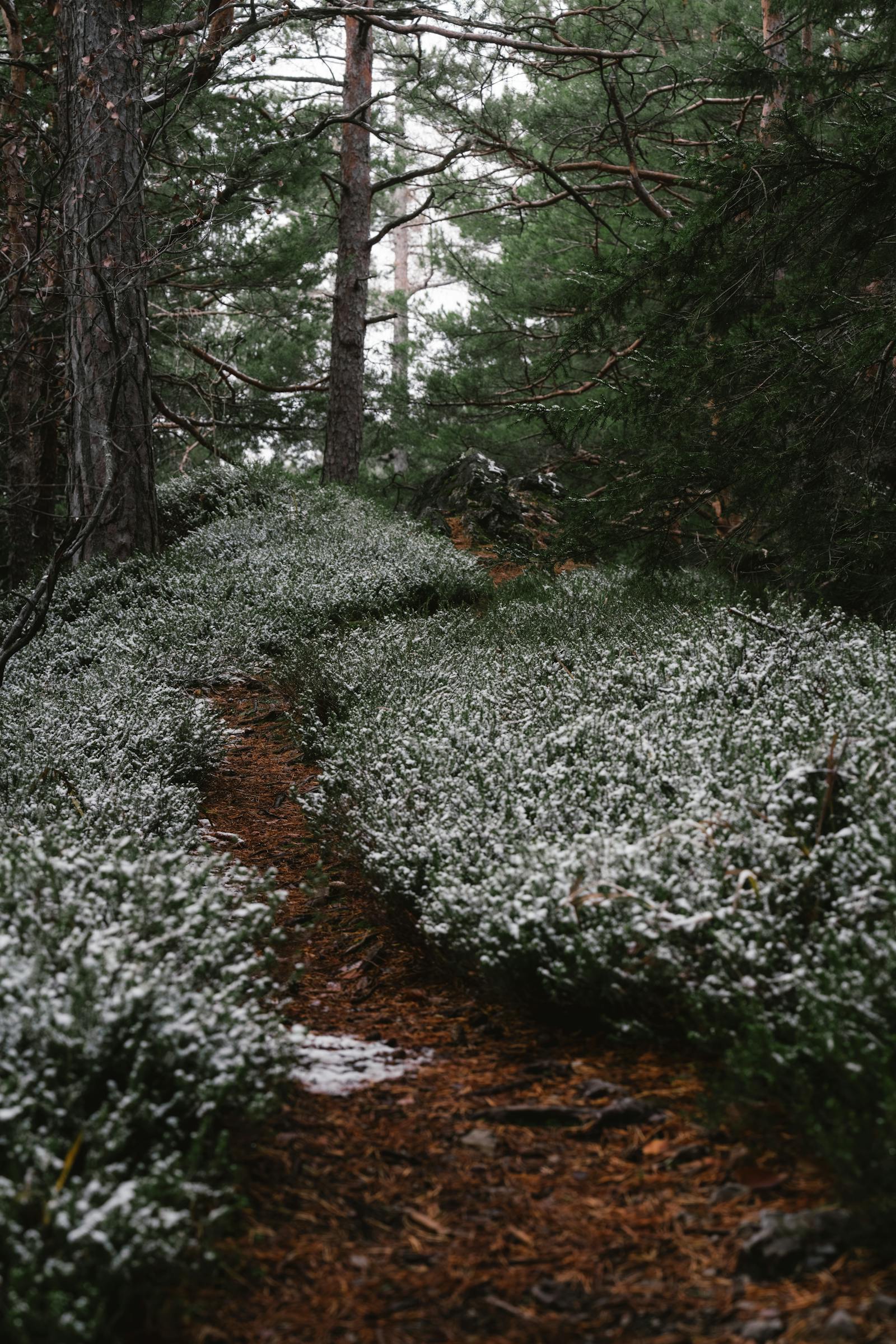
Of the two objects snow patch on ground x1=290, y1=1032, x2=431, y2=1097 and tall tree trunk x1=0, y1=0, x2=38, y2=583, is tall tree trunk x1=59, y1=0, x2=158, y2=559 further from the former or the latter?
snow patch on ground x1=290, y1=1032, x2=431, y2=1097

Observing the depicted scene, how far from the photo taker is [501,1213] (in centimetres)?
216

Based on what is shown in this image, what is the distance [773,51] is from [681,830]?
9.72 metres

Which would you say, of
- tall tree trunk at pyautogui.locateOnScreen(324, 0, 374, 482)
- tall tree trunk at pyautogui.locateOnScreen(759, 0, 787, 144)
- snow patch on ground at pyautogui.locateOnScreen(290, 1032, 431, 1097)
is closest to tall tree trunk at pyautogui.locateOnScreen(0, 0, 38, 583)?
tall tree trunk at pyautogui.locateOnScreen(324, 0, 374, 482)

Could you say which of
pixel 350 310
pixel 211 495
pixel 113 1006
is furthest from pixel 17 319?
pixel 113 1006

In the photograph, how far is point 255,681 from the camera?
696 cm

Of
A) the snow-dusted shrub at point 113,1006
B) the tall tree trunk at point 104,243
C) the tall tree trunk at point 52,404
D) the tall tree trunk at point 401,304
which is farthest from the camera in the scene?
the tall tree trunk at point 401,304

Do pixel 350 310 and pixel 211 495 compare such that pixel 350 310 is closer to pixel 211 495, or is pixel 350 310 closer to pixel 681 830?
pixel 211 495

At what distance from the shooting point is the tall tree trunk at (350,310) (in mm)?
13562

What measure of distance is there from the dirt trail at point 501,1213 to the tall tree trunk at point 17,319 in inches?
177

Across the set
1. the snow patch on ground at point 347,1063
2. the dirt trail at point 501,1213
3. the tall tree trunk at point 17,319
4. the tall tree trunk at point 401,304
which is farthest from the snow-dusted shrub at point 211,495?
the dirt trail at point 501,1213

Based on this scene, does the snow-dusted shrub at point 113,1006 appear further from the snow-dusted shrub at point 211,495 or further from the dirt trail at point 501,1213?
the snow-dusted shrub at point 211,495

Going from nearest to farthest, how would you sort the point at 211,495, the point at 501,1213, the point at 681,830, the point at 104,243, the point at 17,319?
the point at 501,1213 < the point at 681,830 < the point at 104,243 < the point at 17,319 < the point at 211,495

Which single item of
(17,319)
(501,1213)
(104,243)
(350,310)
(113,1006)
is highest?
(350,310)

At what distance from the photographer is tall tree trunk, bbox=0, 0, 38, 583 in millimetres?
7195
